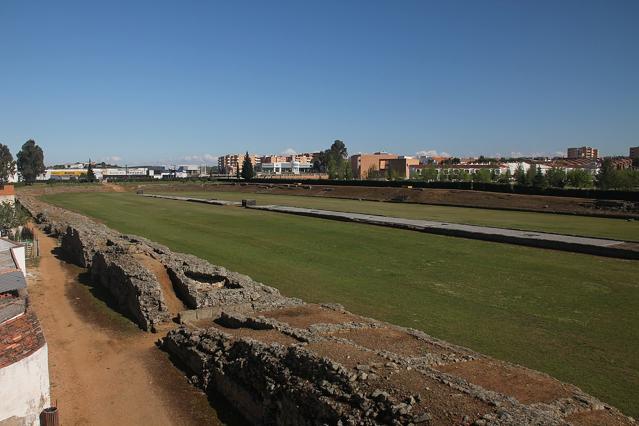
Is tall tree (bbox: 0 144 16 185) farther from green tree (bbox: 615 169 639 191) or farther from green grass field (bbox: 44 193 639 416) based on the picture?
green tree (bbox: 615 169 639 191)

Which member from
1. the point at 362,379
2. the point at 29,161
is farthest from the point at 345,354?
the point at 29,161

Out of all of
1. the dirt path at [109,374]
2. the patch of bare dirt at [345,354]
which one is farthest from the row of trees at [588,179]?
the patch of bare dirt at [345,354]

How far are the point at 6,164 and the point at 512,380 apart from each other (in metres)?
123

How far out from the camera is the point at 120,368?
12.3 metres

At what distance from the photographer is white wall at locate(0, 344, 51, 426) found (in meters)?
8.63

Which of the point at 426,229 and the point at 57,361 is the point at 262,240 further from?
the point at 57,361

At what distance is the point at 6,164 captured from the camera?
357 feet

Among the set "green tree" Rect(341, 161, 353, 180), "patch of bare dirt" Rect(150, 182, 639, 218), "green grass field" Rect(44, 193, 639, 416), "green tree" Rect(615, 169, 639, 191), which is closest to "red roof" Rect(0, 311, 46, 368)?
"green grass field" Rect(44, 193, 639, 416)

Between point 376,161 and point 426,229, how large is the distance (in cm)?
13288

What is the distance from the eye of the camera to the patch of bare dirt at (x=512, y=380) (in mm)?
8117

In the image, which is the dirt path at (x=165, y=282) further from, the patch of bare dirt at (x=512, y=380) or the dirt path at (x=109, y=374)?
the patch of bare dirt at (x=512, y=380)

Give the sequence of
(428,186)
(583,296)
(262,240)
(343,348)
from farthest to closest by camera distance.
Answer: (428,186) → (262,240) → (583,296) → (343,348)

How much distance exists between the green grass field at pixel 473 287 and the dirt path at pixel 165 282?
152 inches

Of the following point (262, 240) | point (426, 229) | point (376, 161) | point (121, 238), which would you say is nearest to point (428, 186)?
point (426, 229)
